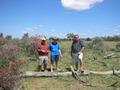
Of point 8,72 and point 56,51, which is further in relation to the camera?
point 56,51

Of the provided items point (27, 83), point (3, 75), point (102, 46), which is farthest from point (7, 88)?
point (102, 46)

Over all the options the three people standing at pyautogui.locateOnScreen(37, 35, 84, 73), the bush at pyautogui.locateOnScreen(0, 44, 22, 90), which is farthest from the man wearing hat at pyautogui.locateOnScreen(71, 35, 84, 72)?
the bush at pyautogui.locateOnScreen(0, 44, 22, 90)

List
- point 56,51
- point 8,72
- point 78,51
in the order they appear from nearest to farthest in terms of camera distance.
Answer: point 8,72 → point 78,51 → point 56,51

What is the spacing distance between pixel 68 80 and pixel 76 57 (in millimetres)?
1515

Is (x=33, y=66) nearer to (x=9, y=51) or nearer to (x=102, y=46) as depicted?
(x=9, y=51)

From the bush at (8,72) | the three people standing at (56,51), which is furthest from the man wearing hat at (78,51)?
the bush at (8,72)

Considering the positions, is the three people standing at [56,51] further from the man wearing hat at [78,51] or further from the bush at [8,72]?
the bush at [8,72]

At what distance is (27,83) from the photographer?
11.6 meters

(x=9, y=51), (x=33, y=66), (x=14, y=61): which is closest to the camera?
(x=14, y=61)

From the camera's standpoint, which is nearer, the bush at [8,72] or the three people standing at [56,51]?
the bush at [8,72]

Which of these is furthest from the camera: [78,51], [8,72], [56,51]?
[56,51]

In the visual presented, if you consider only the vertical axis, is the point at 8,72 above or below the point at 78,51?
below

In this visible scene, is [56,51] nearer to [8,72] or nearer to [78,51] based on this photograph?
[78,51]

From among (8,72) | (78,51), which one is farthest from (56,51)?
(8,72)
